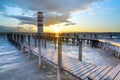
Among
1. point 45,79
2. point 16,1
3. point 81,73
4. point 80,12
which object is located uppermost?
point 16,1

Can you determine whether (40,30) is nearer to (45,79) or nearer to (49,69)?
(45,79)

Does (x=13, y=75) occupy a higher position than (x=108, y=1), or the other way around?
(x=108, y=1)

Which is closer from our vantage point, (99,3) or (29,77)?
(29,77)

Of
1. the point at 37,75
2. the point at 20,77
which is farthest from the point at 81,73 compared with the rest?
the point at 20,77

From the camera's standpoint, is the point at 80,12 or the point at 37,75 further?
the point at 80,12

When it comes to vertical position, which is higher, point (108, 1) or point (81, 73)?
Result: point (108, 1)

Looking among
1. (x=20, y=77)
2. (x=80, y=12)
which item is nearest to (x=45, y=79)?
(x=20, y=77)

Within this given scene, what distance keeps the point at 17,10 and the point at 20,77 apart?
12.3 metres

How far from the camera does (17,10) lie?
17.3 m

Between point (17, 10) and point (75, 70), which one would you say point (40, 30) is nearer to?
point (75, 70)

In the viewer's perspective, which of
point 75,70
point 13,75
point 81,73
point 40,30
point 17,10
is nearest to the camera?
point 81,73

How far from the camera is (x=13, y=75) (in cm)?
812

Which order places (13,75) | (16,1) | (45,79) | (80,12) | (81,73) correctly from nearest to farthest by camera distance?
1. (81,73)
2. (45,79)
3. (13,75)
4. (16,1)
5. (80,12)

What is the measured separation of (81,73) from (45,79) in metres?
3.14
